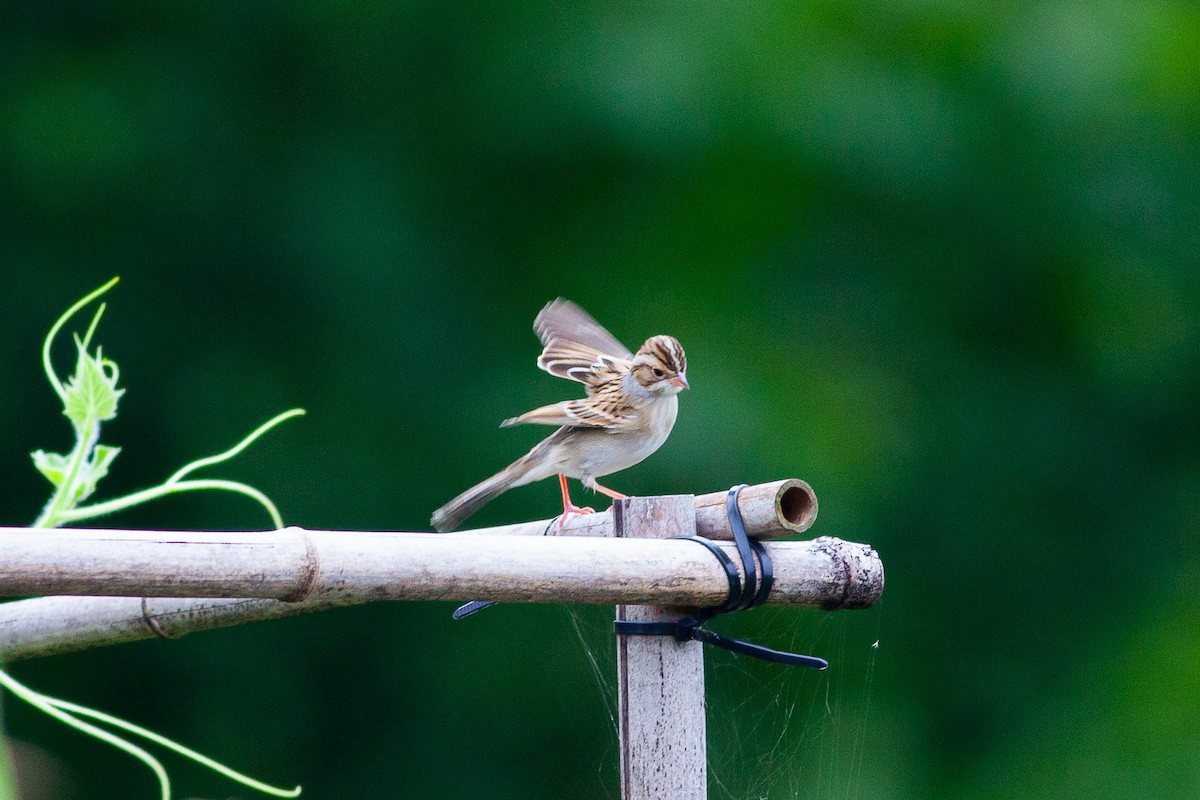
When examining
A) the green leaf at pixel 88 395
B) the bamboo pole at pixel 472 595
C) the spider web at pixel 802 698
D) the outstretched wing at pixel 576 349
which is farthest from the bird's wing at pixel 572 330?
the green leaf at pixel 88 395

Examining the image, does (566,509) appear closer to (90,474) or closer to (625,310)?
(90,474)

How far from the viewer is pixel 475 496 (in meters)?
3.44

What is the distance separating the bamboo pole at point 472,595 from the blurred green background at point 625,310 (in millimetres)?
3501

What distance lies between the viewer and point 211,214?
250 inches

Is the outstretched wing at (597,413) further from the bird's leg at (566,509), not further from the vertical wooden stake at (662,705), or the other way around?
the vertical wooden stake at (662,705)

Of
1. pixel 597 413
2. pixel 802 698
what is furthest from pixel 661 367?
pixel 802 698

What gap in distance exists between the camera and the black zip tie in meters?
2.09

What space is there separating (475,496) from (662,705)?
137 centimetres

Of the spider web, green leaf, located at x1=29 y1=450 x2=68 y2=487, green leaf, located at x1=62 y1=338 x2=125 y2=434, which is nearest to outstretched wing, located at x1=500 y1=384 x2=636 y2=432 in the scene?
the spider web

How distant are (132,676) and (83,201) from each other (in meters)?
2.10

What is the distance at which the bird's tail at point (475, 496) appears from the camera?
340 cm

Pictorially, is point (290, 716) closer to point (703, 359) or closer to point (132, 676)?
point (132, 676)

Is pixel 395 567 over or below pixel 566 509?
below

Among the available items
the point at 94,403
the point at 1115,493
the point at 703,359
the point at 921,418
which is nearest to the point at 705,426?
the point at 703,359
